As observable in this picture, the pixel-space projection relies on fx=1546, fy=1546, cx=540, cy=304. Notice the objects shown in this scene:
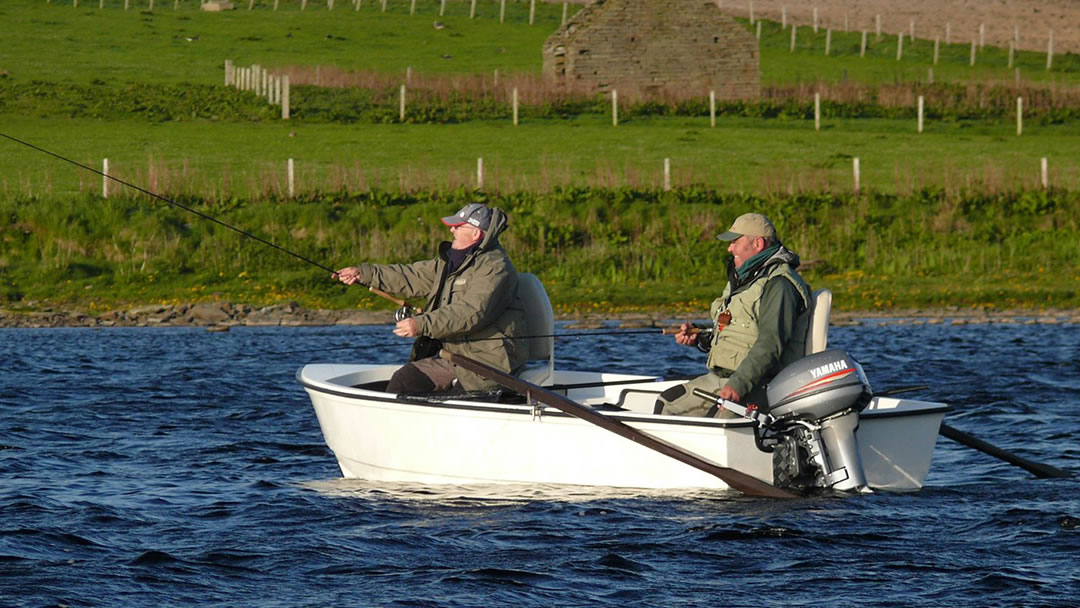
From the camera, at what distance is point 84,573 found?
9523 mm

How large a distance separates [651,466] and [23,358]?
13.3 metres

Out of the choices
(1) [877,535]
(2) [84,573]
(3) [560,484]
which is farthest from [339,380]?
(1) [877,535]

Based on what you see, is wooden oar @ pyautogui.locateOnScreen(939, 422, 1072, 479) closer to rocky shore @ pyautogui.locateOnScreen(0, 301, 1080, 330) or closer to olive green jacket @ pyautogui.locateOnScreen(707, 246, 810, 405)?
olive green jacket @ pyautogui.locateOnScreen(707, 246, 810, 405)

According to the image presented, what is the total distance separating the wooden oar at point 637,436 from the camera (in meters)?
10.9

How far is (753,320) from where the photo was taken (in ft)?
36.6

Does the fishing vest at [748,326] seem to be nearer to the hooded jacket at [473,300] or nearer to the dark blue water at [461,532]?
the dark blue water at [461,532]

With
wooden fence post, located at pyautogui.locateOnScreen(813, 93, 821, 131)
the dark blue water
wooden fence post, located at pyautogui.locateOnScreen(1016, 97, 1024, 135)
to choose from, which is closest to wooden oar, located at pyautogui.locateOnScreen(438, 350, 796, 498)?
the dark blue water

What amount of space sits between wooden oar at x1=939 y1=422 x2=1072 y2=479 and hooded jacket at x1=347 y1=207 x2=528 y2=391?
344 cm

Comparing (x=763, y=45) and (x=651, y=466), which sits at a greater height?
(x=763, y=45)

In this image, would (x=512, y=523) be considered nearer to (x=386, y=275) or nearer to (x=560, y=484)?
(x=560, y=484)

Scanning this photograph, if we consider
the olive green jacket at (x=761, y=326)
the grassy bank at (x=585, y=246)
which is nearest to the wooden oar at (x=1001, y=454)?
the olive green jacket at (x=761, y=326)

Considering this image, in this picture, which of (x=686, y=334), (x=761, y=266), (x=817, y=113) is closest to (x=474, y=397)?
(x=686, y=334)

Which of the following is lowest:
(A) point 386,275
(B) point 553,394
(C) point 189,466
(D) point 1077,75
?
(C) point 189,466

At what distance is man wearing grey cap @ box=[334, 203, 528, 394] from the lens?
37.2 ft
